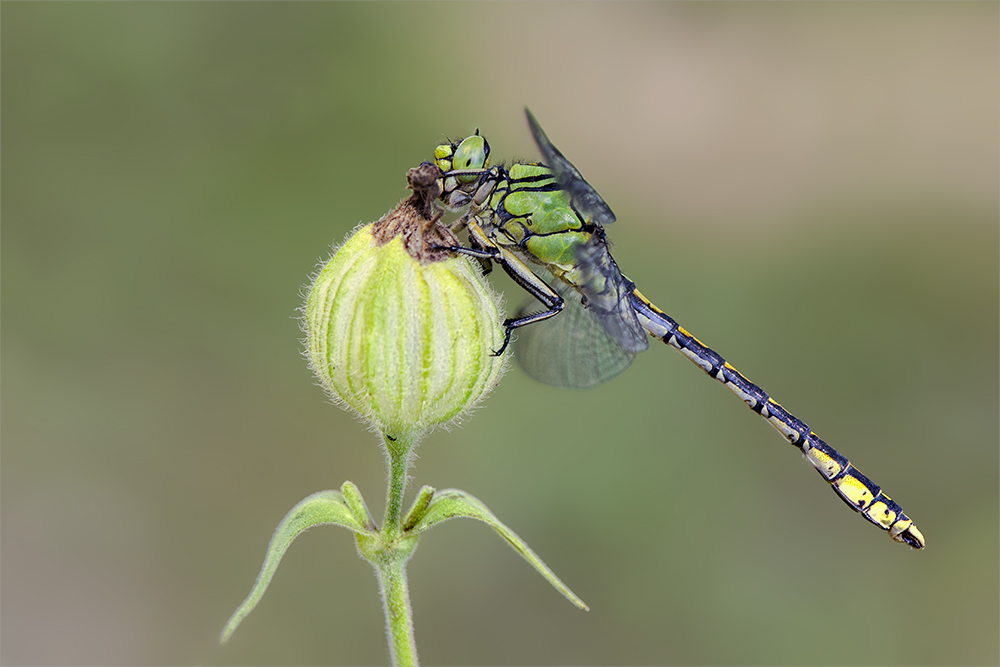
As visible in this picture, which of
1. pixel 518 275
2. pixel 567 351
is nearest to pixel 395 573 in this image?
pixel 518 275

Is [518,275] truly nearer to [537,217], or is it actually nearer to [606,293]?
[537,217]

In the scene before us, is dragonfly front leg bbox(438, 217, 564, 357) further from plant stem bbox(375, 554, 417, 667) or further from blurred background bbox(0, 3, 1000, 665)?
blurred background bbox(0, 3, 1000, 665)

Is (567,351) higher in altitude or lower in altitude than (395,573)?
higher

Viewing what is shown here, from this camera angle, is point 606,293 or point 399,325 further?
point 606,293

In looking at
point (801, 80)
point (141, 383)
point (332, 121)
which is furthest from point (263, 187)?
point (801, 80)

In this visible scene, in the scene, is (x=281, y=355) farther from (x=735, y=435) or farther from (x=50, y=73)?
(x=735, y=435)
